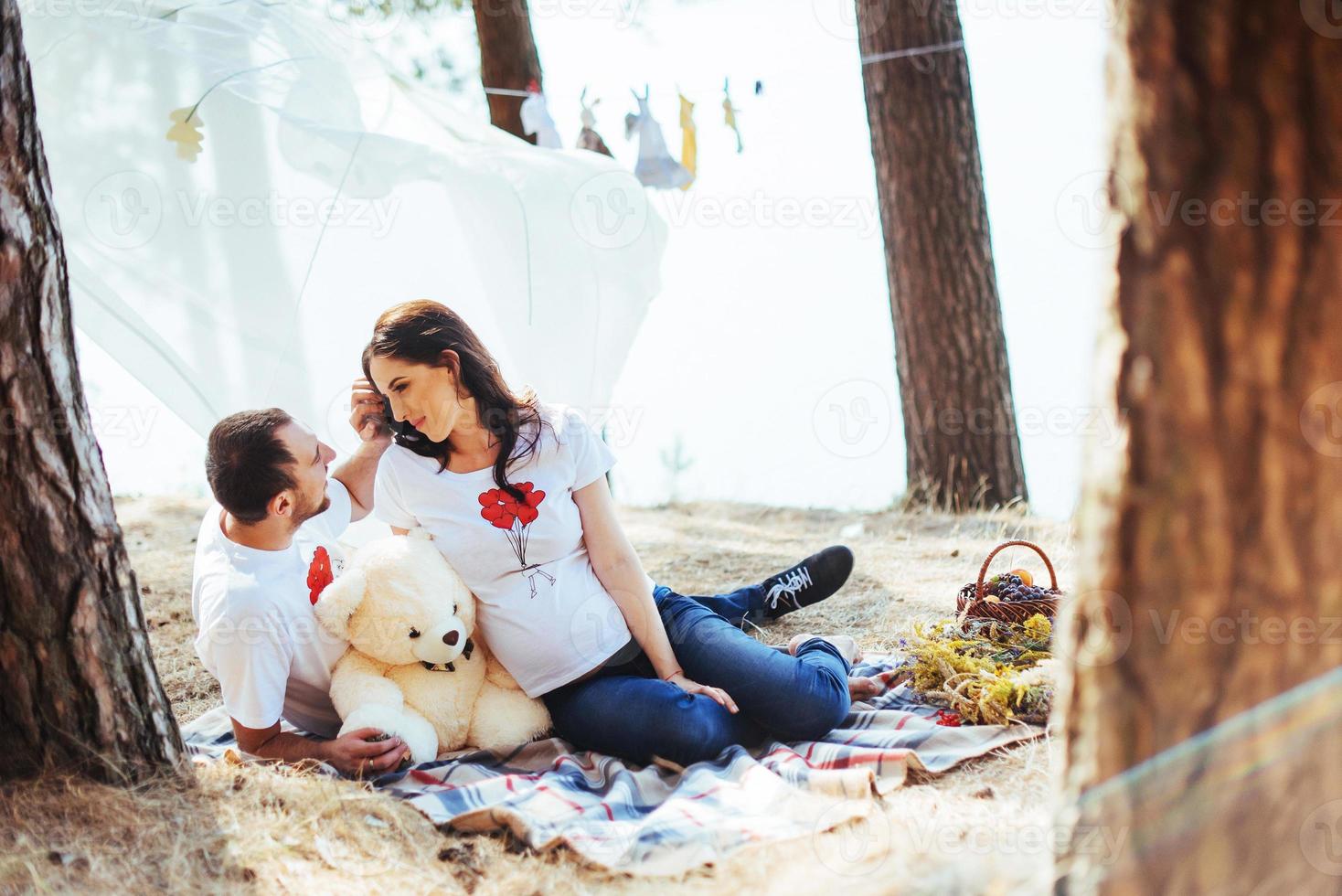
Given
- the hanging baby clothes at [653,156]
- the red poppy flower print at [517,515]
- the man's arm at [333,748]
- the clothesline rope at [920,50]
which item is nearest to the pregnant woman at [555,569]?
the red poppy flower print at [517,515]

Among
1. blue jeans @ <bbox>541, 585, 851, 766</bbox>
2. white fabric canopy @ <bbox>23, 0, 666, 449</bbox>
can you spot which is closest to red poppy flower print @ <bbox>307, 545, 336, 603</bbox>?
blue jeans @ <bbox>541, 585, 851, 766</bbox>

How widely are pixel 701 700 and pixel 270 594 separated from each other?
38.1 inches

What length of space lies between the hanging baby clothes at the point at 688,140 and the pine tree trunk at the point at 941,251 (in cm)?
91

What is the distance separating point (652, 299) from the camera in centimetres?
383

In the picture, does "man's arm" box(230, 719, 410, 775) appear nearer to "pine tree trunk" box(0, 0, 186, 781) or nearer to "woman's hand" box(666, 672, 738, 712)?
"pine tree trunk" box(0, 0, 186, 781)

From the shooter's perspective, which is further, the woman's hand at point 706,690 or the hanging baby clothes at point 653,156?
the hanging baby clothes at point 653,156

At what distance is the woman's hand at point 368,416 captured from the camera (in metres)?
2.55

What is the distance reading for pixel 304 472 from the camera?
7.59 feet

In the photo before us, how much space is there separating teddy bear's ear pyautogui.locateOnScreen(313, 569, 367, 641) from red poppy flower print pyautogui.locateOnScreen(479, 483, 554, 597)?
315mm

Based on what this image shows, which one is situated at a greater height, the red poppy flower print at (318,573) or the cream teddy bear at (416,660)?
the red poppy flower print at (318,573)

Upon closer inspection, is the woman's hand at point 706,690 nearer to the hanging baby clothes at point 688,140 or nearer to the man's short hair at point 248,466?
the man's short hair at point 248,466

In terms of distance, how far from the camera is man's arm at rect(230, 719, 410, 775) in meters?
2.19

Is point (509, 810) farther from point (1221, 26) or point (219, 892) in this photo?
point (1221, 26)

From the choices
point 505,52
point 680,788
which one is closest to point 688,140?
point 505,52
